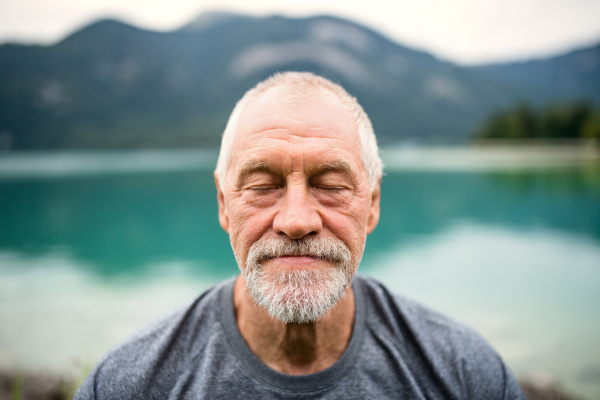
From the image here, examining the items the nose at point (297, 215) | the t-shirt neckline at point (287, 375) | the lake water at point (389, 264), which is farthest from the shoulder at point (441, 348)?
the lake water at point (389, 264)

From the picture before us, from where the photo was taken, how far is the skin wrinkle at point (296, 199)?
1.61m

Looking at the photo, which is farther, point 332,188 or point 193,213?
point 193,213

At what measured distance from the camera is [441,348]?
1.77m

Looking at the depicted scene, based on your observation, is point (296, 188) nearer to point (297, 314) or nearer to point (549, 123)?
point (297, 314)

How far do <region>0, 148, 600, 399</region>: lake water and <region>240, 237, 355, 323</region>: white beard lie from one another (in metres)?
2.95

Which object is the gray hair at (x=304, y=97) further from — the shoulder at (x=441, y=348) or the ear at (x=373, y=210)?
the shoulder at (x=441, y=348)

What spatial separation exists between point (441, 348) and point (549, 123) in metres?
65.8

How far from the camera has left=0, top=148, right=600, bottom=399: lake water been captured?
7.13 metres

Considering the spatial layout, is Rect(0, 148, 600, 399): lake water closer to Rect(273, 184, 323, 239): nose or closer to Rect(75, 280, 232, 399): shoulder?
Rect(75, 280, 232, 399): shoulder

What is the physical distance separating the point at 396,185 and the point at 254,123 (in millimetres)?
27093

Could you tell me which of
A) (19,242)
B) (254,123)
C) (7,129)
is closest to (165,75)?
(7,129)

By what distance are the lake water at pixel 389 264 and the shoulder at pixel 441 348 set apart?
312 centimetres

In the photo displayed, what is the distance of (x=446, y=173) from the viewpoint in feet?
109

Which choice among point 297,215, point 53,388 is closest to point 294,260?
point 297,215
